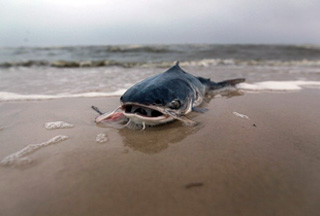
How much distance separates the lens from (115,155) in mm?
2158

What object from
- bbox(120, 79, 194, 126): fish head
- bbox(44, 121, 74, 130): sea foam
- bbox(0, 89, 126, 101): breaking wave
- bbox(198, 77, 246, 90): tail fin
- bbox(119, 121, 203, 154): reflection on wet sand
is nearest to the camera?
bbox(119, 121, 203, 154): reflection on wet sand

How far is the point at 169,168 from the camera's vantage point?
1.91 meters

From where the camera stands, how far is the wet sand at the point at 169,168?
4.89ft

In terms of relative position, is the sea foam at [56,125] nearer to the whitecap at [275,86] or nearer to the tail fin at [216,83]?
the tail fin at [216,83]

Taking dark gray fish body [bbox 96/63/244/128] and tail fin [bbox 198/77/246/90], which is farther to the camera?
tail fin [bbox 198/77/246/90]

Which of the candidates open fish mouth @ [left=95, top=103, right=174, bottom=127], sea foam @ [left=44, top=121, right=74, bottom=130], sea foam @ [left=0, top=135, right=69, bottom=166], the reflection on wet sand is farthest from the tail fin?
sea foam @ [left=0, top=135, right=69, bottom=166]

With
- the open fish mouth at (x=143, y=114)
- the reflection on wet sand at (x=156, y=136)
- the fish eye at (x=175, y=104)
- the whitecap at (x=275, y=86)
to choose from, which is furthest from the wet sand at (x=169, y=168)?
the whitecap at (x=275, y=86)

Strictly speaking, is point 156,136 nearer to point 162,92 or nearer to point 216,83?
point 162,92

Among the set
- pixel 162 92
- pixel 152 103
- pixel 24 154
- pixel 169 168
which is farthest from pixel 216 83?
pixel 24 154

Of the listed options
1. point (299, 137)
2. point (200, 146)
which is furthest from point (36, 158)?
point (299, 137)

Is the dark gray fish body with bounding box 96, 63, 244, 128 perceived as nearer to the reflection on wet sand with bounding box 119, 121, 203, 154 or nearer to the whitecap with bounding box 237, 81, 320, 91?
the reflection on wet sand with bounding box 119, 121, 203, 154

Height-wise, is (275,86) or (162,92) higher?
(162,92)

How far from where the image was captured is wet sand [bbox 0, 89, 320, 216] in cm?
149

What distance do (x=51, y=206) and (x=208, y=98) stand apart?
3.46 metres
